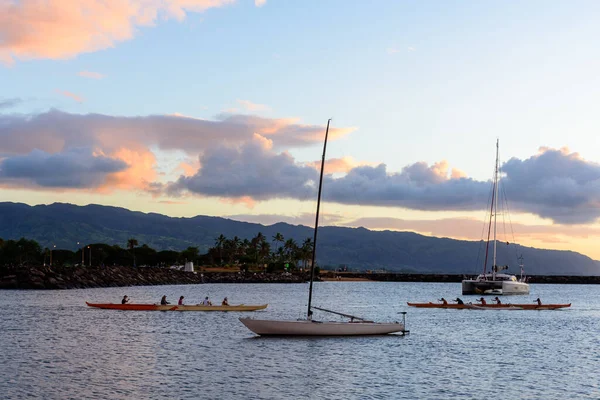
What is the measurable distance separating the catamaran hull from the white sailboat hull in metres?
77.7

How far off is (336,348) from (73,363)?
19.9 metres

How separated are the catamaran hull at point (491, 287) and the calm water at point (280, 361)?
54.9 m

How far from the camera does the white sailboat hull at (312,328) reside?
55.2m

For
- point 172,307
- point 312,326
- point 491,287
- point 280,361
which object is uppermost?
point 491,287

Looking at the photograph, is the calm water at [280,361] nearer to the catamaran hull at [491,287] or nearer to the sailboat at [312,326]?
the sailboat at [312,326]

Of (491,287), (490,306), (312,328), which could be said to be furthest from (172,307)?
(491,287)

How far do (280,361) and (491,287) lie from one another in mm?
94501

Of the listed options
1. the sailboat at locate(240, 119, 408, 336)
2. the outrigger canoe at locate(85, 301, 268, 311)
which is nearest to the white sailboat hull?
the sailboat at locate(240, 119, 408, 336)

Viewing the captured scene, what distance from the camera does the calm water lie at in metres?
36.6

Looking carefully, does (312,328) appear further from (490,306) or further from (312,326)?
(490,306)

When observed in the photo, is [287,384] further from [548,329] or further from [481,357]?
[548,329]

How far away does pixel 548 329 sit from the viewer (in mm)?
73000

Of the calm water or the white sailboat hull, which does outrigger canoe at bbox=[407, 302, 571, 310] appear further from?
the white sailboat hull

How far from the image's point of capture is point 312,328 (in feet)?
182
